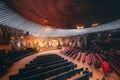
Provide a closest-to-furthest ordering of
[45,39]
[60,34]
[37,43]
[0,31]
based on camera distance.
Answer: [0,31] → [37,43] → [45,39] → [60,34]

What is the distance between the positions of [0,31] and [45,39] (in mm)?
17408

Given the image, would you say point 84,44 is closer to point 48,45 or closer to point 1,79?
point 48,45

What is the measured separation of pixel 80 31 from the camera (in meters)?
26.8

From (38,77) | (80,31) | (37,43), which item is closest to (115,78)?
(38,77)

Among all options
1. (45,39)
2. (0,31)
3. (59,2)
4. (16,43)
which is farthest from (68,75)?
(45,39)

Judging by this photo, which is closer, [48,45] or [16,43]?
[16,43]

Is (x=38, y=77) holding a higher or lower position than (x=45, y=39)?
lower

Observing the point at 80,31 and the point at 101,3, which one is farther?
the point at 80,31

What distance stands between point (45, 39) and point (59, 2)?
2073 cm

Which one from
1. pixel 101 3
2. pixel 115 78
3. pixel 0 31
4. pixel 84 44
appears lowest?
pixel 115 78

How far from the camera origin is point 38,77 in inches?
248

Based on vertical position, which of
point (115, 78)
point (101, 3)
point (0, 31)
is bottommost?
point (115, 78)

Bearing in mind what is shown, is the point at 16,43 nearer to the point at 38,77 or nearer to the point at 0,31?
the point at 0,31

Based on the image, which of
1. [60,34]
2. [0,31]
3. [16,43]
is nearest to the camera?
[0,31]
